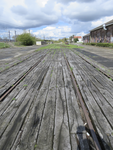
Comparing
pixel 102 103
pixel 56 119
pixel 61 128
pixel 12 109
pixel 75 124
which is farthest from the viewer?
pixel 102 103

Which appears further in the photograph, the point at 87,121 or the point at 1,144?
the point at 87,121

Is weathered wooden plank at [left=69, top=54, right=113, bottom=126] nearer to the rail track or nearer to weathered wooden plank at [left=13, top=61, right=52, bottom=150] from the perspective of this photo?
the rail track

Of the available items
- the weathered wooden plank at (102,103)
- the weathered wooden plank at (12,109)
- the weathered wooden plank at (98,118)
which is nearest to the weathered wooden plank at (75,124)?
the weathered wooden plank at (98,118)

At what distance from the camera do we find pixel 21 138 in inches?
75.9

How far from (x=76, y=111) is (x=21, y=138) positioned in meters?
1.28

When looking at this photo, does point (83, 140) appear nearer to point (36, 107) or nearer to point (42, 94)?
point (36, 107)

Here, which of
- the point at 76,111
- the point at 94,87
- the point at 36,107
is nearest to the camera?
the point at 76,111

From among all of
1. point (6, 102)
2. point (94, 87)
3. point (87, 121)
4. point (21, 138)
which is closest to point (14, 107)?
point (6, 102)

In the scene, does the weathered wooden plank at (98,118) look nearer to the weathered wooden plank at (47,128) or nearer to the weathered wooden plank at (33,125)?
the weathered wooden plank at (47,128)

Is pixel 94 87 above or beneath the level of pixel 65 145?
above

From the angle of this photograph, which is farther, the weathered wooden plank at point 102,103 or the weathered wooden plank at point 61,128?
the weathered wooden plank at point 102,103

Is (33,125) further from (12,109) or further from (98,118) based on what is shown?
(98,118)

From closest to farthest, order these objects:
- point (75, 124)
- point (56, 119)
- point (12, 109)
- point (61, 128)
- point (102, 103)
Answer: point (61, 128) < point (75, 124) < point (56, 119) < point (12, 109) < point (102, 103)

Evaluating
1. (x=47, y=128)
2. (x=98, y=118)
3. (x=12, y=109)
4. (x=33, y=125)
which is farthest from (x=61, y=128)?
(x=12, y=109)
